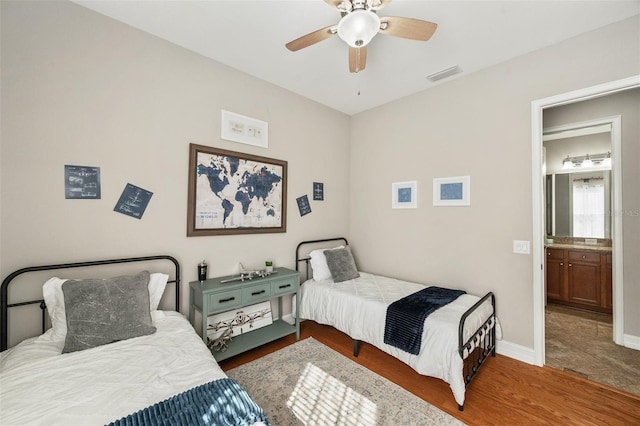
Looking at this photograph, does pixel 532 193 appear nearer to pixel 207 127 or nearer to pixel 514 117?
pixel 514 117

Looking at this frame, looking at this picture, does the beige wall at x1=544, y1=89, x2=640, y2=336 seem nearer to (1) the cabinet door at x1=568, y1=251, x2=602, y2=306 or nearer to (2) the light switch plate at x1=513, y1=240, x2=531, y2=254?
(1) the cabinet door at x1=568, y1=251, x2=602, y2=306

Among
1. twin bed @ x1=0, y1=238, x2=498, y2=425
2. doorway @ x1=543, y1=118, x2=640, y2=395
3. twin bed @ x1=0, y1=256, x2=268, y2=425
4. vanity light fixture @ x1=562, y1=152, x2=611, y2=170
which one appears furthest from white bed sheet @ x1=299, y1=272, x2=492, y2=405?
vanity light fixture @ x1=562, y1=152, x2=611, y2=170

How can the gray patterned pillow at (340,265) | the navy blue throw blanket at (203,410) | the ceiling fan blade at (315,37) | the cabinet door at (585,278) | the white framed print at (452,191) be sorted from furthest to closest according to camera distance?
1. the cabinet door at (585,278)
2. the gray patterned pillow at (340,265)
3. the white framed print at (452,191)
4. the ceiling fan blade at (315,37)
5. the navy blue throw blanket at (203,410)

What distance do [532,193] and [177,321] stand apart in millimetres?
3367

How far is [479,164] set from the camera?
9.50ft

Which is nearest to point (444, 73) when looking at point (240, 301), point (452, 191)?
point (452, 191)

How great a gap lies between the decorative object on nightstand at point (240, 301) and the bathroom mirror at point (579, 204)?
14.7ft

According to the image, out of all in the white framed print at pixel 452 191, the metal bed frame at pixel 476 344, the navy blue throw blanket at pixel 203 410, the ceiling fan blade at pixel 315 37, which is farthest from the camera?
the white framed print at pixel 452 191

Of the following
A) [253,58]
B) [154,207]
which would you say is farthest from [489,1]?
[154,207]

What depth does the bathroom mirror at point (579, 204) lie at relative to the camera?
3.91 m

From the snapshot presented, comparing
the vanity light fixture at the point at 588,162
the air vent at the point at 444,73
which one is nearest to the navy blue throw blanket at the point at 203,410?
the air vent at the point at 444,73

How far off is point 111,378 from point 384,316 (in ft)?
6.61

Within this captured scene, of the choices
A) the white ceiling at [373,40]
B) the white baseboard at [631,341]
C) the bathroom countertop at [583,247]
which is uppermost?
the white ceiling at [373,40]

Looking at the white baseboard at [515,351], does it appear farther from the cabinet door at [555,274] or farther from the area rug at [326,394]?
the cabinet door at [555,274]
